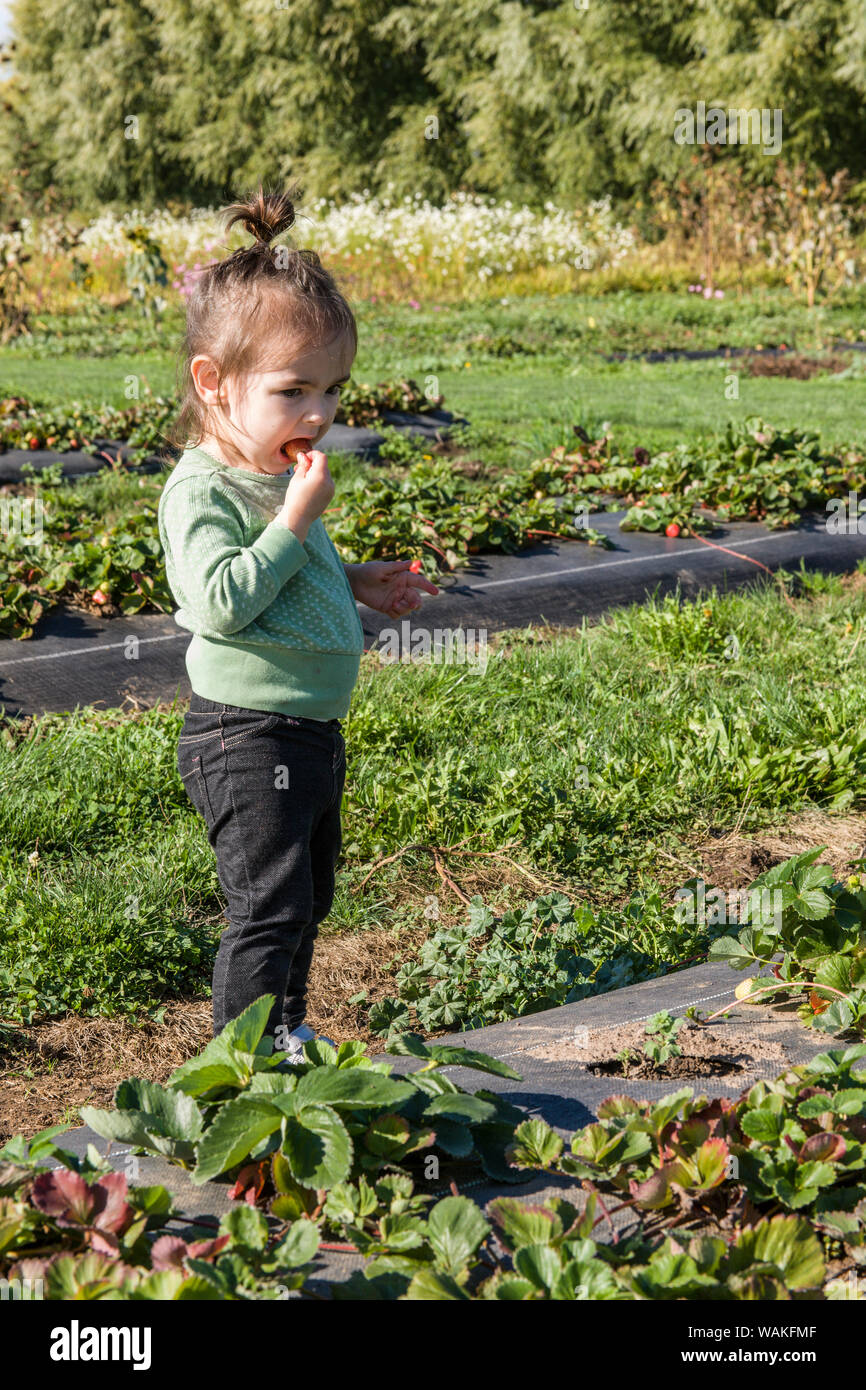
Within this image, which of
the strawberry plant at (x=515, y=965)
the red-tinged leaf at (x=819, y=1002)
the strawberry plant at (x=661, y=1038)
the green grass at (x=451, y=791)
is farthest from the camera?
the green grass at (x=451, y=791)

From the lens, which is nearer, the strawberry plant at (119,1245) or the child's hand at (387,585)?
the strawberry plant at (119,1245)

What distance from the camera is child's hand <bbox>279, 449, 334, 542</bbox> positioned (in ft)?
6.76

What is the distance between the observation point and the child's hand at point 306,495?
206 centimetres

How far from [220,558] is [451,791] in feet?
5.05

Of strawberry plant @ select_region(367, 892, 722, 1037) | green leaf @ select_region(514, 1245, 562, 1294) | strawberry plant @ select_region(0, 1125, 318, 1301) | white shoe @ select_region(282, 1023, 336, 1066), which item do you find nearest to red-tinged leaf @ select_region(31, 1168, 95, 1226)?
strawberry plant @ select_region(0, 1125, 318, 1301)

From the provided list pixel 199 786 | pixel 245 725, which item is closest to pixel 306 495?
pixel 245 725

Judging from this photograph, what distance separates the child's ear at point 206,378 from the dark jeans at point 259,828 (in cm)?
55

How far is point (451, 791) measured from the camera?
348cm

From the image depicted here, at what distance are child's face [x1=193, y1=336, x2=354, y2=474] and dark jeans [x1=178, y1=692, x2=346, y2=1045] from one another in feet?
1.54

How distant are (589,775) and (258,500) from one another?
169 cm

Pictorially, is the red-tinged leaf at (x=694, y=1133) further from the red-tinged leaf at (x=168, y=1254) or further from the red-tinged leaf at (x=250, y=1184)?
the red-tinged leaf at (x=168, y=1254)

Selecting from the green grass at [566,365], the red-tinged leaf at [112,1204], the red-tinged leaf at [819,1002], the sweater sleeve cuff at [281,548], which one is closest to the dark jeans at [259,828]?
the sweater sleeve cuff at [281,548]

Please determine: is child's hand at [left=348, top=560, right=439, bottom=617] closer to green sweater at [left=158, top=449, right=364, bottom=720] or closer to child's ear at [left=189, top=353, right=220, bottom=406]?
green sweater at [left=158, top=449, right=364, bottom=720]

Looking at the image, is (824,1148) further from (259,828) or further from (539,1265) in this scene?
(259,828)
